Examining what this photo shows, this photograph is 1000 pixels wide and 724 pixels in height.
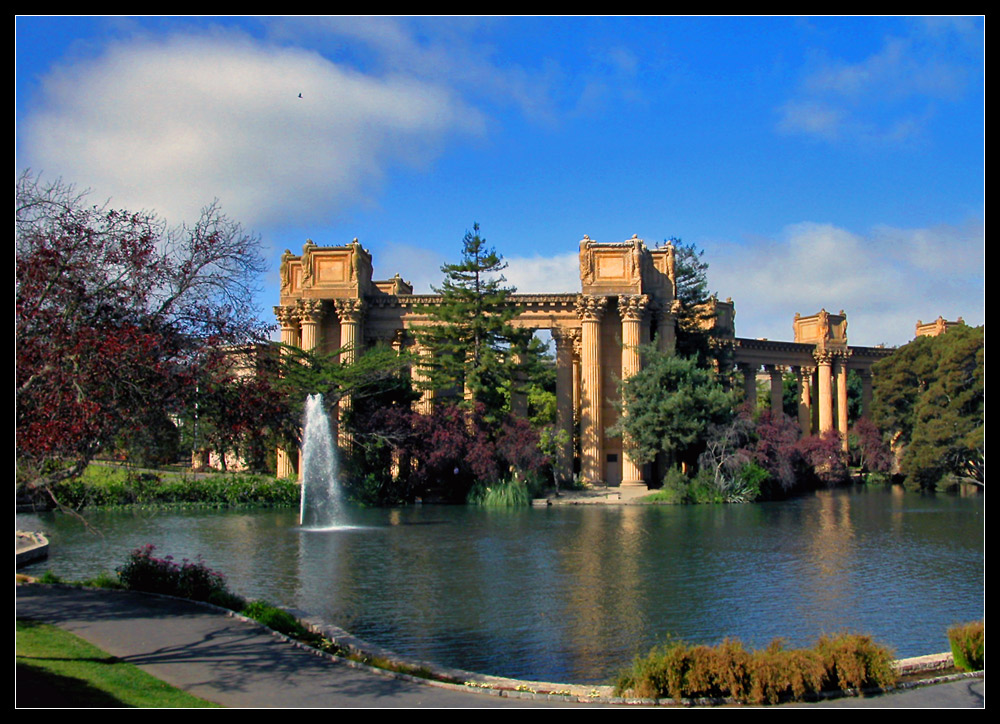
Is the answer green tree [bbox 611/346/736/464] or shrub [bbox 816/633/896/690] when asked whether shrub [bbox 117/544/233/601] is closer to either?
shrub [bbox 816/633/896/690]

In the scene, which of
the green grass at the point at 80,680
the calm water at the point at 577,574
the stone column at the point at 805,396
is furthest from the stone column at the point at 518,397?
the green grass at the point at 80,680

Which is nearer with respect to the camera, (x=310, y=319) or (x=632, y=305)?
(x=632, y=305)

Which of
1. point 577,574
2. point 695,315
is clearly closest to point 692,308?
point 695,315

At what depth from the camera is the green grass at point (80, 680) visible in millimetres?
7590

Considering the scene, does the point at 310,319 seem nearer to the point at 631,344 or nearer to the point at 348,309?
the point at 348,309

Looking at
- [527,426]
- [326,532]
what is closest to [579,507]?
[527,426]

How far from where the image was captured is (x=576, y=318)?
43.5 m

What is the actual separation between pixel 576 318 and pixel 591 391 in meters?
4.01

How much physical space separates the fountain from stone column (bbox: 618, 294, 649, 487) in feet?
42.4

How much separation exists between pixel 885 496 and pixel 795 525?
14824mm

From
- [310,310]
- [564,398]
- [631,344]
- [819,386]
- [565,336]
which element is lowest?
[564,398]

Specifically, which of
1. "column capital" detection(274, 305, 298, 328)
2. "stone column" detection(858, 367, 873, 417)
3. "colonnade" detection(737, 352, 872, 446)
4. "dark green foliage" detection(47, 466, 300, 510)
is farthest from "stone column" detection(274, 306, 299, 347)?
"stone column" detection(858, 367, 873, 417)

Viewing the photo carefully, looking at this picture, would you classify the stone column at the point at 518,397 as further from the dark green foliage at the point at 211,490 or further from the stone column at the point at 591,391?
the dark green foliage at the point at 211,490

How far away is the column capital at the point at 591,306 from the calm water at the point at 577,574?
13.6 m
